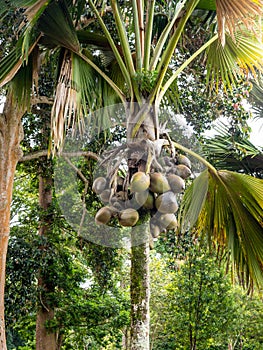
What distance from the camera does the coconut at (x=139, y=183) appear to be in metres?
3.24

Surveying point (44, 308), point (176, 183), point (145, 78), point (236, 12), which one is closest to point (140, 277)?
point (176, 183)

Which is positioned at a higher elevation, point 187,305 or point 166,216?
point 187,305

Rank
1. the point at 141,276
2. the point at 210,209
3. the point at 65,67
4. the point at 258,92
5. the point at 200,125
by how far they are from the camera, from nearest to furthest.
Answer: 1. the point at 141,276
2. the point at 65,67
3. the point at 210,209
4. the point at 200,125
5. the point at 258,92

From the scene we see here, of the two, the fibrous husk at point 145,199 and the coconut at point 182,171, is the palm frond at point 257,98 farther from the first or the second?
the fibrous husk at point 145,199

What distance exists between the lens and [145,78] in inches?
145

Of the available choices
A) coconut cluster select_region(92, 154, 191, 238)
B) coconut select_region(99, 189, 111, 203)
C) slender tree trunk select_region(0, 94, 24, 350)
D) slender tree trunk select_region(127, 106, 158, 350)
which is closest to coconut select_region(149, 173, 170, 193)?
coconut cluster select_region(92, 154, 191, 238)

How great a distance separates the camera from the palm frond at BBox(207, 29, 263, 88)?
15.4ft

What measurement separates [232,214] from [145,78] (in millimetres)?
1843

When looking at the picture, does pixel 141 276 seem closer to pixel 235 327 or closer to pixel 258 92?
pixel 258 92

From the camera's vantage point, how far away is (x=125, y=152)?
357 cm

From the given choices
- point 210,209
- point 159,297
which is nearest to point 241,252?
point 210,209

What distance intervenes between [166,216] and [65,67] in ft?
6.28

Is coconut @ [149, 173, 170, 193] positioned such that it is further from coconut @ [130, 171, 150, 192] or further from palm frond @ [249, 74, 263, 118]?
palm frond @ [249, 74, 263, 118]

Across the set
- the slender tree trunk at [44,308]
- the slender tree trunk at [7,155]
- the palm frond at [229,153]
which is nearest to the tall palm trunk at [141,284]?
the palm frond at [229,153]
